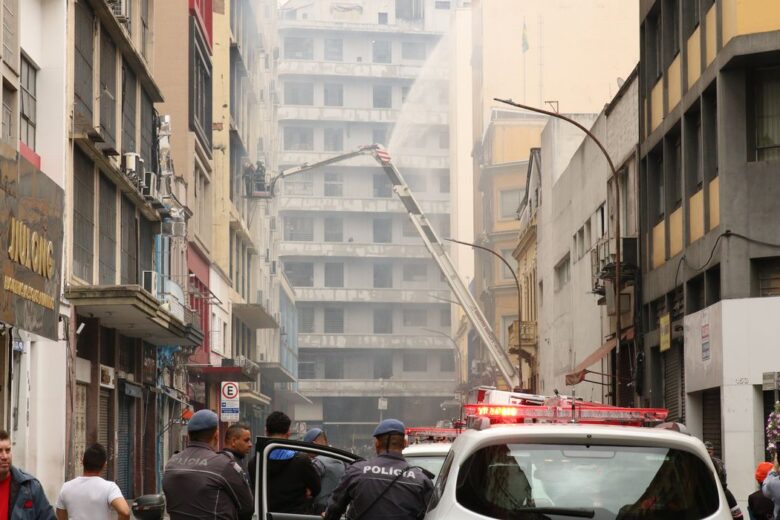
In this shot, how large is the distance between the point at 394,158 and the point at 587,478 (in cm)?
10428

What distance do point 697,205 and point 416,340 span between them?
79559mm

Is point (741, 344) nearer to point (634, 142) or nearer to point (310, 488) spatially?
point (634, 142)

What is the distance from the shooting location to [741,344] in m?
24.6

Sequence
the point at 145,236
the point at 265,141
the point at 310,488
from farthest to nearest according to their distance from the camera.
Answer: the point at 265,141, the point at 145,236, the point at 310,488

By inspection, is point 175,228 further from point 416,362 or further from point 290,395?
point 416,362

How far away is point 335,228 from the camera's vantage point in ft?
358

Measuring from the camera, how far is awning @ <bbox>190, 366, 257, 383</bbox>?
47500 mm

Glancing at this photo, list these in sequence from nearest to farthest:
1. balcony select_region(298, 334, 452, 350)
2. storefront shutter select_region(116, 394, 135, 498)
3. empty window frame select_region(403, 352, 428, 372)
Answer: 1. storefront shutter select_region(116, 394, 135, 498)
2. balcony select_region(298, 334, 452, 350)
3. empty window frame select_region(403, 352, 428, 372)

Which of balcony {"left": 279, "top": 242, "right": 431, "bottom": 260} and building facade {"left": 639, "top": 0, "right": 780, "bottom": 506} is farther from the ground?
balcony {"left": 279, "top": 242, "right": 431, "bottom": 260}

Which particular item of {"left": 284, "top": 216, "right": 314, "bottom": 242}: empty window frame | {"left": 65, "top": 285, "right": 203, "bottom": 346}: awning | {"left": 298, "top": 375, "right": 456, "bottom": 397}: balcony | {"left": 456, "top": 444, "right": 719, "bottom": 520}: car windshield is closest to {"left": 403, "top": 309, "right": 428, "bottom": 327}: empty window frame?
{"left": 298, "top": 375, "right": 456, "bottom": 397}: balcony

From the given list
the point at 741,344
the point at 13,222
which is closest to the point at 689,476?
the point at 13,222

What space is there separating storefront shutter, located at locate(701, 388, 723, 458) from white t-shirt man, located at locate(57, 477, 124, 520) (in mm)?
16904

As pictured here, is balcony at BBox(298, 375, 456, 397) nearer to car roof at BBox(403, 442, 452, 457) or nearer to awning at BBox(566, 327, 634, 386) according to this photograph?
awning at BBox(566, 327, 634, 386)

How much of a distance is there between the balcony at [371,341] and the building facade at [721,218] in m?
75.6
